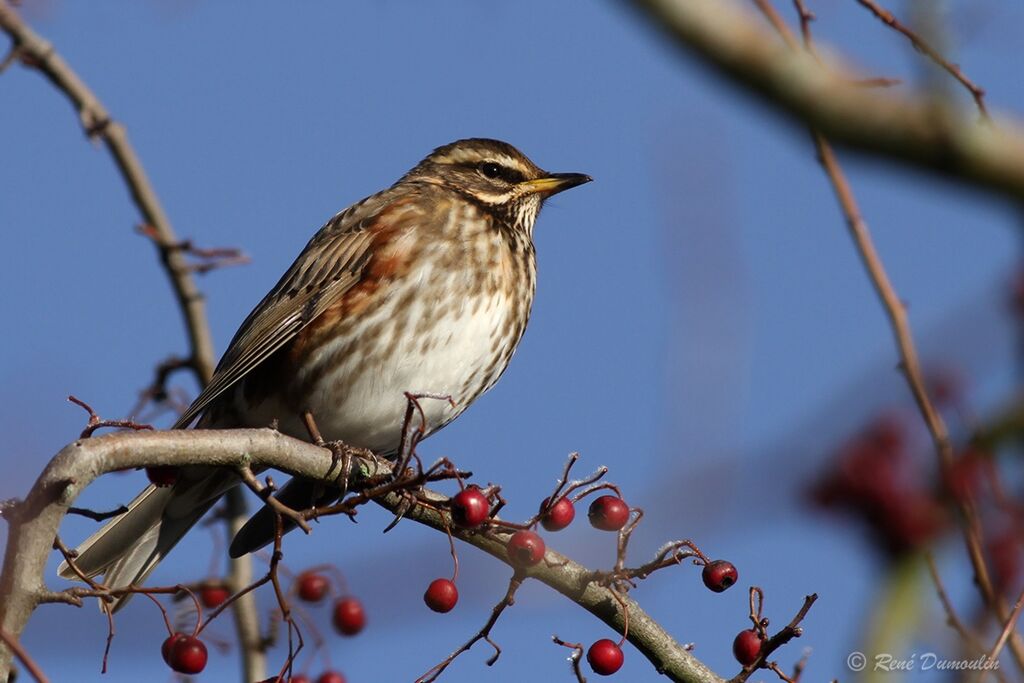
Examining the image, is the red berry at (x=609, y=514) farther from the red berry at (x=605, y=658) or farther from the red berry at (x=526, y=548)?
the red berry at (x=605, y=658)

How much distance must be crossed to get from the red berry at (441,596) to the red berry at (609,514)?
0.53m

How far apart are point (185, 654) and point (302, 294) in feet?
9.04

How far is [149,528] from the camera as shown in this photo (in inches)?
249

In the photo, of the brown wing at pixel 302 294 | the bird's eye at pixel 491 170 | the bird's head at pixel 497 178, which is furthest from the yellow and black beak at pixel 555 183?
the brown wing at pixel 302 294

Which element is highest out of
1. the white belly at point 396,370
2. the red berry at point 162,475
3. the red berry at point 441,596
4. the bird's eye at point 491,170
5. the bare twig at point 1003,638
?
the bird's eye at point 491,170

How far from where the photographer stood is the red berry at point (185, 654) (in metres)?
4.41

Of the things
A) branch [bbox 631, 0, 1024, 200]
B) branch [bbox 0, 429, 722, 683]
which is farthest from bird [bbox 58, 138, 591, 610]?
branch [bbox 631, 0, 1024, 200]

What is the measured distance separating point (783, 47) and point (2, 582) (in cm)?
256

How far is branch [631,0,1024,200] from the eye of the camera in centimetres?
168

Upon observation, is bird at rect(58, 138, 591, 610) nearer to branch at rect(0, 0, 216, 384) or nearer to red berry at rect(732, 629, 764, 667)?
branch at rect(0, 0, 216, 384)

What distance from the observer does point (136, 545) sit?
20.6 ft

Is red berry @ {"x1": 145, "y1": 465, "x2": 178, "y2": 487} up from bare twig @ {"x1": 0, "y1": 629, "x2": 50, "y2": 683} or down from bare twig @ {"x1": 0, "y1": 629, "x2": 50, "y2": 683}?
up

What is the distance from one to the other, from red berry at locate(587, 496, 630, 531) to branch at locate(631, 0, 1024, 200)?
2.81 meters

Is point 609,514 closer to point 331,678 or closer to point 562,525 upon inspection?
point 562,525
